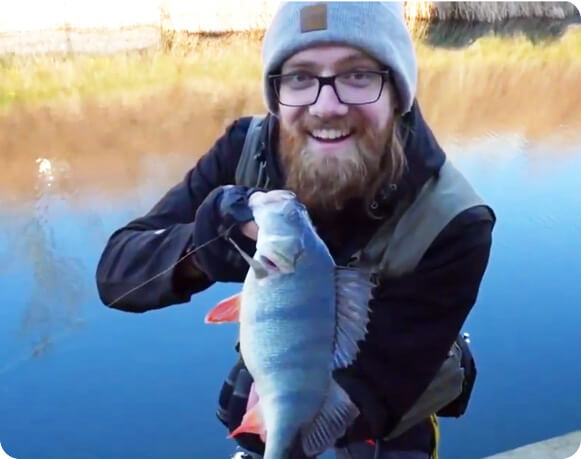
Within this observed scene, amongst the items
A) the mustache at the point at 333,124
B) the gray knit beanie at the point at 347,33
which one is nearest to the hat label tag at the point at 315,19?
the gray knit beanie at the point at 347,33

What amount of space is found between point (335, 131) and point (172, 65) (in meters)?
1.60

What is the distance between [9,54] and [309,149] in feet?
6.04

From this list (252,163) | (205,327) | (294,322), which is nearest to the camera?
(294,322)

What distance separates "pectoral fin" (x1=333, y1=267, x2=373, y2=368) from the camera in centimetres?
96

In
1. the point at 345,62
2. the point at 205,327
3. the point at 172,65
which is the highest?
the point at 345,62

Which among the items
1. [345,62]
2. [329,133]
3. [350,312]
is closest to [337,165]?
[329,133]

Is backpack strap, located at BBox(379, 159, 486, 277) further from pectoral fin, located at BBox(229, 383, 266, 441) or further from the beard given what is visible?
pectoral fin, located at BBox(229, 383, 266, 441)

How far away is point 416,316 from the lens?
124 centimetres

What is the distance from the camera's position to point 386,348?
4.02ft

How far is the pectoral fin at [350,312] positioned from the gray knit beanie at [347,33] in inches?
14.1

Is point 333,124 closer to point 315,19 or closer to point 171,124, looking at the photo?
point 315,19

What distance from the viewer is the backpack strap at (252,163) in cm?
128

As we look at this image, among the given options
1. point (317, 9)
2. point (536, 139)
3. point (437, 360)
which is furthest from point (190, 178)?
point (536, 139)

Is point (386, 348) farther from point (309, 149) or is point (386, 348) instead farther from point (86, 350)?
point (86, 350)
